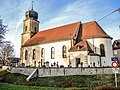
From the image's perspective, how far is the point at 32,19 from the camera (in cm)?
5056

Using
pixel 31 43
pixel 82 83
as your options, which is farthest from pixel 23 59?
pixel 82 83

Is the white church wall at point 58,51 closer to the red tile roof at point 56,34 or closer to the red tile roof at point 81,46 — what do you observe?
the red tile roof at point 56,34

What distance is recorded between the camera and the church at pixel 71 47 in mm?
33906

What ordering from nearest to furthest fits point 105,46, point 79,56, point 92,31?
1. point 79,56
2. point 105,46
3. point 92,31

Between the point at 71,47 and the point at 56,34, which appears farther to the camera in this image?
the point at 56,34

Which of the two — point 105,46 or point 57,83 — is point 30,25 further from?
point 57,83

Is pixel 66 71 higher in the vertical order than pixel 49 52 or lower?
lower

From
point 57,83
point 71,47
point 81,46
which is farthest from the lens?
point 71,47

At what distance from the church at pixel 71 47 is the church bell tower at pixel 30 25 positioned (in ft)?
10.9

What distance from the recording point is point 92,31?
121 feet

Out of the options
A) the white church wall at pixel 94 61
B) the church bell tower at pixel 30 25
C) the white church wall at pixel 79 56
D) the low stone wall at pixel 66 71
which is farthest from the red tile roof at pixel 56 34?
Answer: the low stone wall at pixel 66 71

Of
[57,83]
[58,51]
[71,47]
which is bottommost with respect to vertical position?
[57,83]

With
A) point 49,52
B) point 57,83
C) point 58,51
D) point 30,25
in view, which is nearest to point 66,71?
point 57,83

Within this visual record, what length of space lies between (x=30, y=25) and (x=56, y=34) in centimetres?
1241
